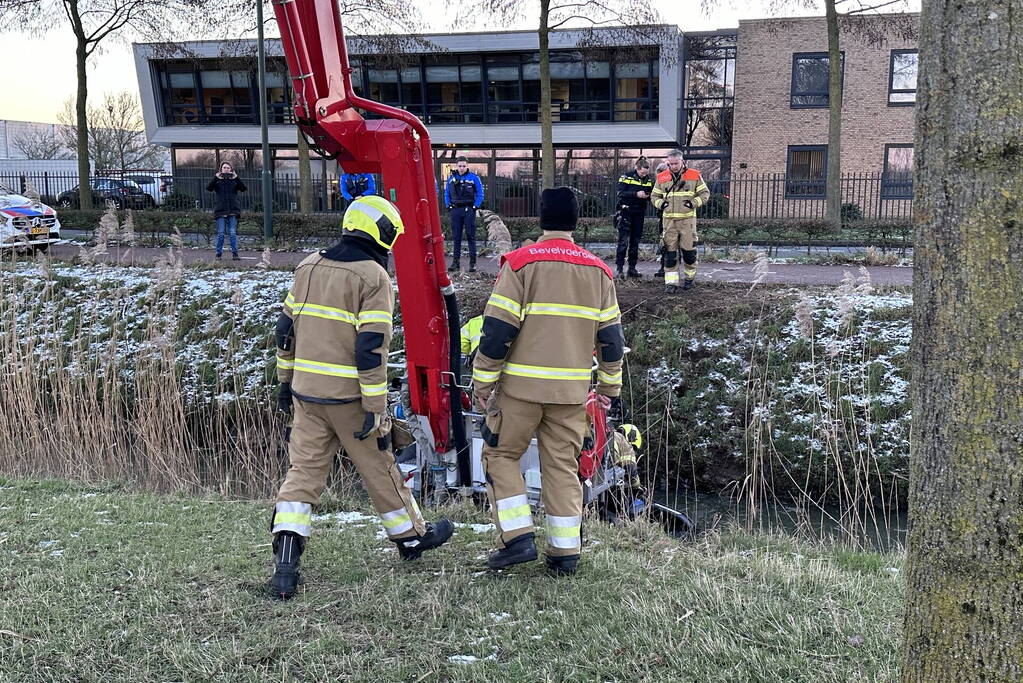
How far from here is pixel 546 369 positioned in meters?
4.75

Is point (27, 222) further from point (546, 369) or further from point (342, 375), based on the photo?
point (546, 369)

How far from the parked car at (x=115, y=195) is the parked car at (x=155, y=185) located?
202 mm

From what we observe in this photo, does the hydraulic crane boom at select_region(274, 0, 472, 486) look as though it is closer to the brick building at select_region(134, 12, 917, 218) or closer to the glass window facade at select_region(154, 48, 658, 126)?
the brick building at select_region(134, 12, 917, 218)

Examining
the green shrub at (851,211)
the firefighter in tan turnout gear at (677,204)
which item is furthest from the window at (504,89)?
the firefighter in tan turnout gear at (677,204)

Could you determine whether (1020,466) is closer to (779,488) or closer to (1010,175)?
(1010,175)

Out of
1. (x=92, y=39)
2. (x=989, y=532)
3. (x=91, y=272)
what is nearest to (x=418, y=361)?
(x=989, y=532)

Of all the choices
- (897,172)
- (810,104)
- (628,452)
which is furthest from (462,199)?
(810,104)

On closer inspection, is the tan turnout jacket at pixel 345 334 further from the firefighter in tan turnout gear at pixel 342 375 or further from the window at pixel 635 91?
the window at pixel 635 91

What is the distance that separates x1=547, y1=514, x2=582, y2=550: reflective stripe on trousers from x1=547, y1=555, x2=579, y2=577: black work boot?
0.18 ft

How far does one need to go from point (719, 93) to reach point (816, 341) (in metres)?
24.9

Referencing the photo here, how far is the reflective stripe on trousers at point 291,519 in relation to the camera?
182 inches

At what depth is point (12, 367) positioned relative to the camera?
945 centimetres

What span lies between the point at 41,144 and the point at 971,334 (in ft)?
222

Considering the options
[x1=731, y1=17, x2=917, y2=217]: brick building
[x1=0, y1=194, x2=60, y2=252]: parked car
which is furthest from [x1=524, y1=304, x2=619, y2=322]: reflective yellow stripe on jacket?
[x1=731, y1=17, x2=917, y2=217]: brick building
